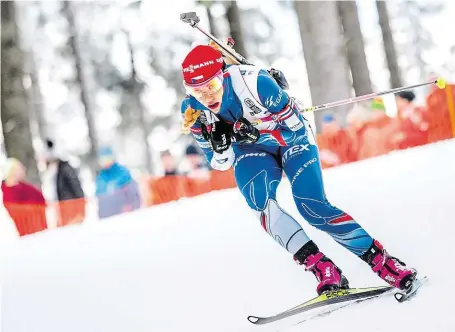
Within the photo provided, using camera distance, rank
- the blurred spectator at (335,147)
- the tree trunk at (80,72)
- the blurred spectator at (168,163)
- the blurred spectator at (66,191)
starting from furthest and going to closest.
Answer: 1. the tree trunk at (80,72)
2. the blurred spectator at (335,147)
3. the blurred spectator at (168,163)
4. the blurred spectator at (66,191)

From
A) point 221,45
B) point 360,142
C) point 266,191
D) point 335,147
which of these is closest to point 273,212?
point 266,191

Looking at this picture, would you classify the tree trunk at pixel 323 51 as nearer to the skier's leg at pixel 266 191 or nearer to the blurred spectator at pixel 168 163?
the blurred spectator at pixel 168 163

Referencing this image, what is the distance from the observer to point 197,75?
3.75m

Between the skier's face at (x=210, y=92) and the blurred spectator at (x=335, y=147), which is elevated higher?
the skier's face at (x=210, y=92)

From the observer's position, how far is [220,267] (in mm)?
5371

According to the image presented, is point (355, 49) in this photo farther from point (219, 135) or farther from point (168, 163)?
point (219, 135)

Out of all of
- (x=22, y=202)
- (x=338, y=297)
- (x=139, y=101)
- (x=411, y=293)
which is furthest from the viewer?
(x=139, y=101)

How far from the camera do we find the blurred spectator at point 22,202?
8.55m

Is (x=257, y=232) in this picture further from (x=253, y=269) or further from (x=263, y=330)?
(x=263, y=330)

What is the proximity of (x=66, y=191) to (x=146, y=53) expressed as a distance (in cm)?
1219

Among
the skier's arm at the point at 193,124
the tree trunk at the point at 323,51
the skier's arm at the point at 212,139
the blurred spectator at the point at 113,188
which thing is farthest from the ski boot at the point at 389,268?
the tree trunk at the point at 323,51

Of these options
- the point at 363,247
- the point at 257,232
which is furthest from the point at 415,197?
the point at 363,247

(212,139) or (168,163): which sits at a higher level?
(212,139)

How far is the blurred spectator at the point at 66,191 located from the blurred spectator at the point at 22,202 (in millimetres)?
271
